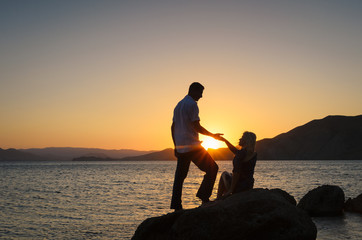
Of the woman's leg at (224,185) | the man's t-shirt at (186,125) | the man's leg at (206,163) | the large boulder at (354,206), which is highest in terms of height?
the man's t-shirt at (186,125)

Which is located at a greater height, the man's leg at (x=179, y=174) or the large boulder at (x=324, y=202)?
the man's leg at (x=179, y=174)

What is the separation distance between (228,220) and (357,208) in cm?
1480

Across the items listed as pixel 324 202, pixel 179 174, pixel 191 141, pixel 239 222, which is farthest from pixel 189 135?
pixel 324 202

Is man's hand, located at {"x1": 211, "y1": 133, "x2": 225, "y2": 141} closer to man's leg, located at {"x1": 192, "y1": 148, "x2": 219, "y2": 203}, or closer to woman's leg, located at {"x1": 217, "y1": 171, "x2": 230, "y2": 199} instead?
man's leg, located at {"x1": 192, "y1": 148, "x2": 219, "y2": 203}

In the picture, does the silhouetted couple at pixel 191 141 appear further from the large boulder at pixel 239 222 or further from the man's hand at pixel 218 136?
the large boulder at pixel 239 222

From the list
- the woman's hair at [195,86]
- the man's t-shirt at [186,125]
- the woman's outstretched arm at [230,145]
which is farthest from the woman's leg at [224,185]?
the woman's hair at [195,86]

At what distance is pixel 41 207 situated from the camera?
77.9 ft

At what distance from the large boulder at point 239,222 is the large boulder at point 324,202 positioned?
10.9 metres

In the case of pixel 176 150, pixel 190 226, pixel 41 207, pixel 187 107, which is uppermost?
pixel 187 107

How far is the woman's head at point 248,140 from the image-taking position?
7410mm

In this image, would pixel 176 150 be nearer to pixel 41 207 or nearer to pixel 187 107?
pixel 187 107

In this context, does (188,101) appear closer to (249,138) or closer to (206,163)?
(206,163)

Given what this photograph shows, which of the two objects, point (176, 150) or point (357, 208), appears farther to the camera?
point (357, 208)

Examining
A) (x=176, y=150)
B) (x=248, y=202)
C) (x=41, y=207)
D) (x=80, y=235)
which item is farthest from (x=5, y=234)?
(x=248, y=202)
